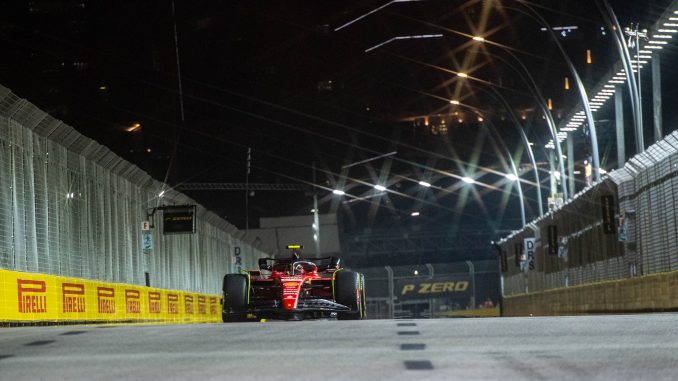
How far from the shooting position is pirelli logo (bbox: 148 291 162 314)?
96.6 feet

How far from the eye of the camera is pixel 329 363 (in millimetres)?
6520

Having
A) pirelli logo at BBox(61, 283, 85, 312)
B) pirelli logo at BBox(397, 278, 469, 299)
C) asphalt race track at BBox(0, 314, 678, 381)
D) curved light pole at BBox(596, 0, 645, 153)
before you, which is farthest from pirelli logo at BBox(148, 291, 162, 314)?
pirelli logo at BBox(397, 278, 469, 299)

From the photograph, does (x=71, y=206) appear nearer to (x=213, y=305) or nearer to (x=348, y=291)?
(x=348, y=291)

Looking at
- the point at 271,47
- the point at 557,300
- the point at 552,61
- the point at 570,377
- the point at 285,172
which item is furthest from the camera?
the point at 285,172

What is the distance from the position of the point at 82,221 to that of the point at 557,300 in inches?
604

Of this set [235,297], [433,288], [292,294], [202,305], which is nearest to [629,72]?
[292,294]

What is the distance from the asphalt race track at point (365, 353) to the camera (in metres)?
6.04

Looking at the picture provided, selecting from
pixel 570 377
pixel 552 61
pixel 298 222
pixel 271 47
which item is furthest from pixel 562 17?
pixel 570 377

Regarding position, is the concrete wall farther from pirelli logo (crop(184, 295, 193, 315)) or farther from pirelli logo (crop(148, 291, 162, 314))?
pirelli logo (crop(184, 295, 193, 315))

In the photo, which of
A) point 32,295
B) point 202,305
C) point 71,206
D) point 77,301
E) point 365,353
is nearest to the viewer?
point 365,353

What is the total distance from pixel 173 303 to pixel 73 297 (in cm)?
1093

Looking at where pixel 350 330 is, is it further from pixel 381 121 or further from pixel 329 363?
pixel 381 121

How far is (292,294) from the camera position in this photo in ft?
66.5

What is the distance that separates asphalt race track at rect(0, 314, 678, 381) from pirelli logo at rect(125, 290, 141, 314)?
17.2 metres
